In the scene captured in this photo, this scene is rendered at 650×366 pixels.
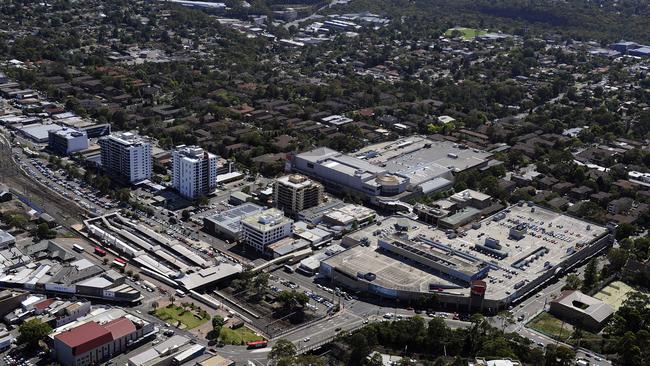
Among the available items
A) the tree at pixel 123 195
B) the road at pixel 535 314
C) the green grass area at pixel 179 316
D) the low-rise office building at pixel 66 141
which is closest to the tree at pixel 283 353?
the green grass area at pixel 179 316

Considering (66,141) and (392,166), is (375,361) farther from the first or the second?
(66,141)

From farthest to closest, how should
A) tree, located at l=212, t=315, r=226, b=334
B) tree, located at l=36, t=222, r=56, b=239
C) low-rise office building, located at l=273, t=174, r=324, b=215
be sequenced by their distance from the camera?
low-rise office building, located at l=273, t=174, r=324, b=215 → tree, located at l=36, t=222, r=56, b=239 → tree, located at l=212, t=315, r=226, b=334

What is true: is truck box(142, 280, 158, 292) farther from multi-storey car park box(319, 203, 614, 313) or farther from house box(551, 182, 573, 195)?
house box(551, 182, 573, 195)

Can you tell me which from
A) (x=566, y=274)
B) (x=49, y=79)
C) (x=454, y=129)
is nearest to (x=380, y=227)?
(x=566, y=274)

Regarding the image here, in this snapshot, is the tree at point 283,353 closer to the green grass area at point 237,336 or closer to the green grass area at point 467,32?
the green grass area at point 237,336

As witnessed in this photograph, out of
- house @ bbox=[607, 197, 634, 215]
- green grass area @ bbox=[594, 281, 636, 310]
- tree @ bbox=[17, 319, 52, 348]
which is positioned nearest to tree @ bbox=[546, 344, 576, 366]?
green grass area @ bbox=[594, 281, 636, 310]
